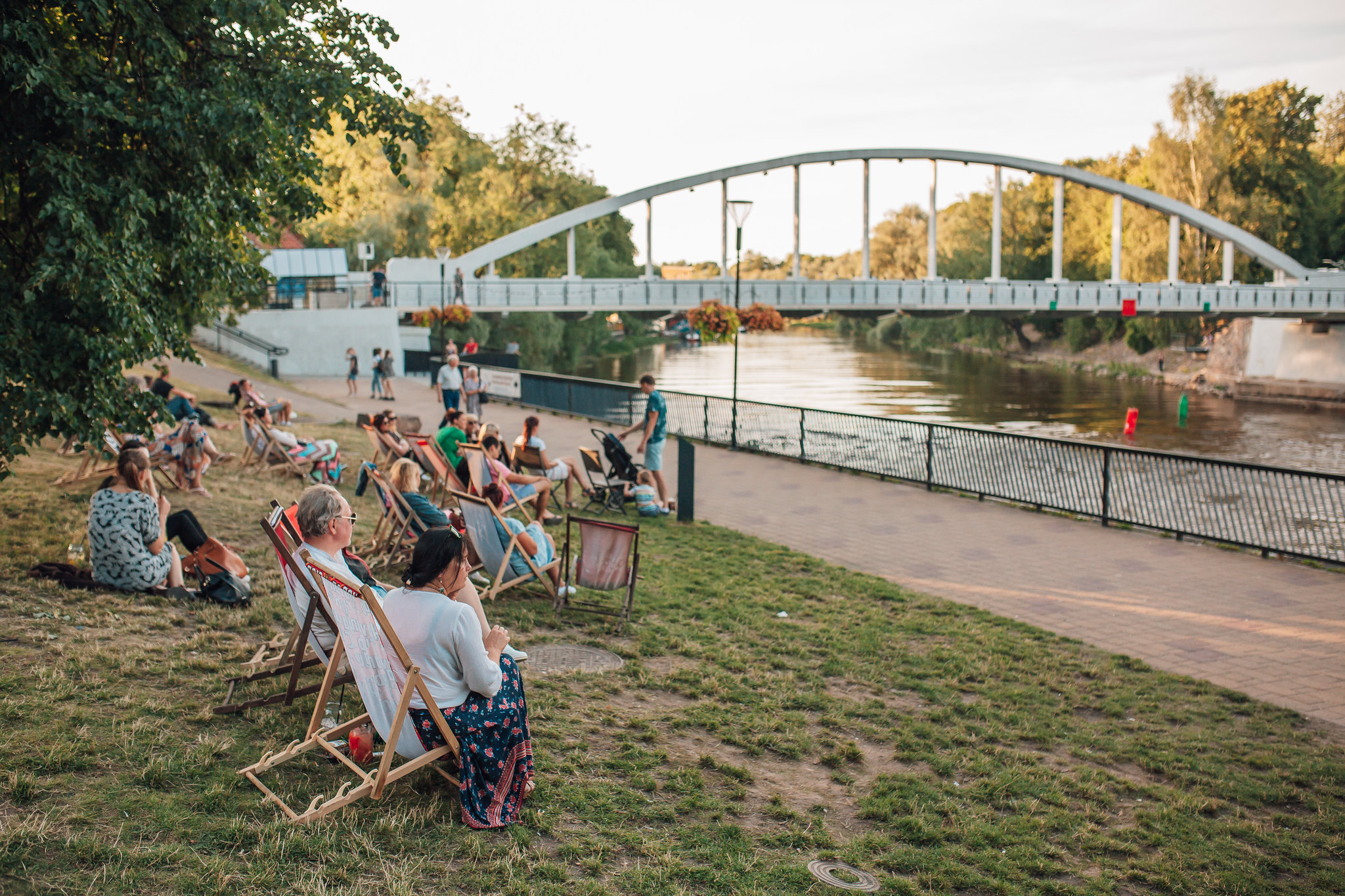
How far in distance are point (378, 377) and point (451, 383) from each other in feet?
35.8

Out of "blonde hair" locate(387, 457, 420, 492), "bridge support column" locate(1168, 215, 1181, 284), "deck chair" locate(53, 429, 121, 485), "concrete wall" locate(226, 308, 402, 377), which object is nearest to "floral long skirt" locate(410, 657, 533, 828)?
"blonde hair" locate(387, 457, 420, 492)

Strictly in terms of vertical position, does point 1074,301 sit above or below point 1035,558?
above

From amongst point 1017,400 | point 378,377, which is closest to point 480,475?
point 378,377

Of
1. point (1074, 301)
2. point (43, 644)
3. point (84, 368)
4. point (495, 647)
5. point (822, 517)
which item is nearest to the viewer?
point (495, 647)

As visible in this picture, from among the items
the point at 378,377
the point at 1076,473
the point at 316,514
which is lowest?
the point at 1076,473

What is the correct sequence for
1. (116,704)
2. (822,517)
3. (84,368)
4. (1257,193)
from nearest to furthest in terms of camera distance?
(116,704)
(84,368)
(822,517)
(1257,193)

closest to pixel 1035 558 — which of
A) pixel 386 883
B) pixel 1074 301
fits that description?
pixel 386 883

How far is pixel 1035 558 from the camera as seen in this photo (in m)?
10.2

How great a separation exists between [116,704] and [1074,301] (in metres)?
57.8

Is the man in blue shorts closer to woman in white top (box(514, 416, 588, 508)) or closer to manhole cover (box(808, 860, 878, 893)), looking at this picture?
woman in white top (box(514, 416, 588, 508))

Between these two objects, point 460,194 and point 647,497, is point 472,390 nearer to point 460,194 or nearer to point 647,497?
point 647,497

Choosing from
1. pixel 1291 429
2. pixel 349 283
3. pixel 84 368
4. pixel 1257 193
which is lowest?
pixel 1291 429

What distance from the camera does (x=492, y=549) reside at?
290 inches

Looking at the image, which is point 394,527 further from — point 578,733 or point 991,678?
point 991,678
